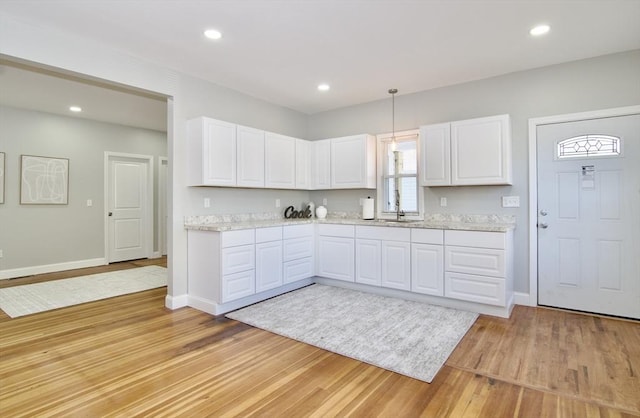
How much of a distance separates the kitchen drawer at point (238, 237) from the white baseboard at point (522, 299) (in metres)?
3.04

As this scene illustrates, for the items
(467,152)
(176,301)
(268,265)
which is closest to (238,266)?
(268,265)

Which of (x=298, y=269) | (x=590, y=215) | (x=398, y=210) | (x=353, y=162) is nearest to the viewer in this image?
(x=590, y=215)

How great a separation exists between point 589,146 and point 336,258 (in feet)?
9.98

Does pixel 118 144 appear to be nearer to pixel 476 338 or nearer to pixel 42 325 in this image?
pixel 42 325

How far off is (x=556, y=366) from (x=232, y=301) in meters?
2.88

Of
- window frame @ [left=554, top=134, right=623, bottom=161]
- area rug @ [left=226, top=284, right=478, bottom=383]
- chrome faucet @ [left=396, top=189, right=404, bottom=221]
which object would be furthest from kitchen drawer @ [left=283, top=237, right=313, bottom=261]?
window frame @ [left=554, top=134, right=623, bottom=161]

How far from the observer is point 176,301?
3709 millimetres

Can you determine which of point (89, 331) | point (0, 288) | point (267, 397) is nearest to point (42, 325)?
point (89, 331)

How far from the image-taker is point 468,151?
150 inches

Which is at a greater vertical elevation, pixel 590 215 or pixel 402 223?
pixel 590 215

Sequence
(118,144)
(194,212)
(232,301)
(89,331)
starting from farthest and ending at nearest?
(118,144), (194,212), (232,301), (89,331)

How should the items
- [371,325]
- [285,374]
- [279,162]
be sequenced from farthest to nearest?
[279,162] < [371,325] < [285,374]

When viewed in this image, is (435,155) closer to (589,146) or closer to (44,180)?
(589,146)

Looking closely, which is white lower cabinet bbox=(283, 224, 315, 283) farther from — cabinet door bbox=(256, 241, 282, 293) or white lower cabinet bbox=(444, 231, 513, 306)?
white lower cabinet bbox=(444, 231, 513, 306)
